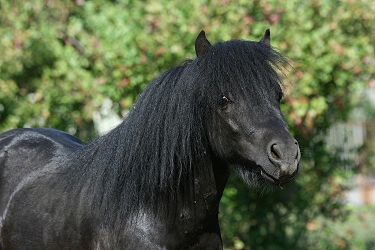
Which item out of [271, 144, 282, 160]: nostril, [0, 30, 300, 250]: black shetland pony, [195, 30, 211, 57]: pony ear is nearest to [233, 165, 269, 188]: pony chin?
[0, 30, 300, 250]: black shetland pony

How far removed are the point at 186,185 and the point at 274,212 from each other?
12.8 feet

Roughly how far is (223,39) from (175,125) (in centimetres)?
296

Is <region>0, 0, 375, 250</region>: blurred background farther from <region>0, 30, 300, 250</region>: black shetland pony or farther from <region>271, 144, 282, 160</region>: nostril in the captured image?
<region>271, 144, 282, 160</region>: nostril

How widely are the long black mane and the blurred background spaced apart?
8.12 ft

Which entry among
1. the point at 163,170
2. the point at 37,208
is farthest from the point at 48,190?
the point at 163,170

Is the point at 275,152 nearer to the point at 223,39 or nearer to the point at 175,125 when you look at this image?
the point at 175,125

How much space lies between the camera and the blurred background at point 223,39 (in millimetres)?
6453

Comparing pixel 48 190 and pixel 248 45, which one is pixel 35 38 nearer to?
pixel 48 190

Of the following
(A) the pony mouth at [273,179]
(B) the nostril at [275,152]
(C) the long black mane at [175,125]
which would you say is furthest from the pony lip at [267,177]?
(C) the long black mane at [175,125]

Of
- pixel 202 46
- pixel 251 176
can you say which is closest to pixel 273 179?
pixel 251 176

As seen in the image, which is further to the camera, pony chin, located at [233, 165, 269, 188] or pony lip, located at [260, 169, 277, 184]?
pony chin, located at [233, 165, 269, 188]

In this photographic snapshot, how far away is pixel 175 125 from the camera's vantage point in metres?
3.36

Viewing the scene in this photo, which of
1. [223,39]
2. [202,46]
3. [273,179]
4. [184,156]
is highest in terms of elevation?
[223,39]

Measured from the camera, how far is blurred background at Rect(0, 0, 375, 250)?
21.2 feet
